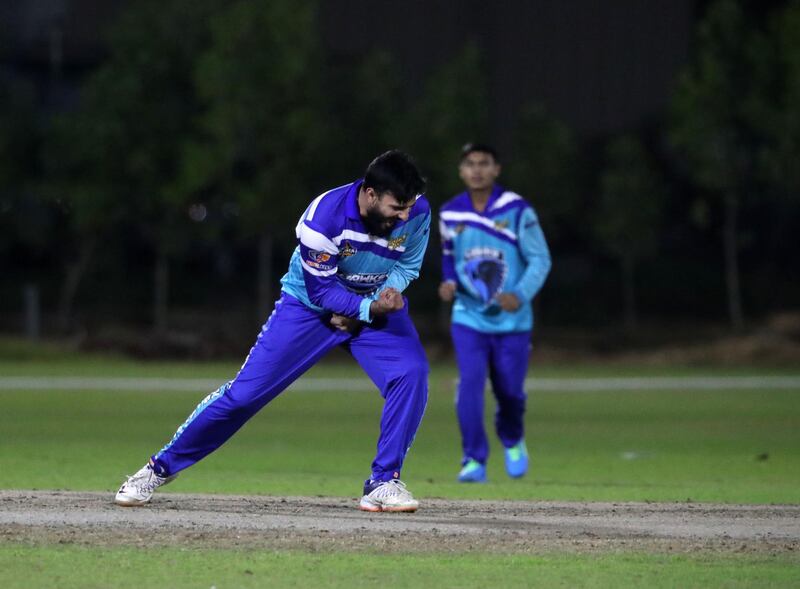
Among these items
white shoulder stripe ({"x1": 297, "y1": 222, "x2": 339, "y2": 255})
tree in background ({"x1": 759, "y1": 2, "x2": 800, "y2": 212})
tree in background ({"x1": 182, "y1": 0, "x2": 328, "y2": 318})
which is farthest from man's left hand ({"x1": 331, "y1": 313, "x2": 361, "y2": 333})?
tree in background ({"x1": 759, "y1": 2, "x2": 800, "y2": 212})

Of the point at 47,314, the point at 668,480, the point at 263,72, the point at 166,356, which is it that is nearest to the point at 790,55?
the point at 263,72

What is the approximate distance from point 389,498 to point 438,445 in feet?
23.4

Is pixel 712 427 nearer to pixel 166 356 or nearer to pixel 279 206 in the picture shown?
pixel 166 356

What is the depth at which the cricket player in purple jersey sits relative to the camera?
8617 millimetres

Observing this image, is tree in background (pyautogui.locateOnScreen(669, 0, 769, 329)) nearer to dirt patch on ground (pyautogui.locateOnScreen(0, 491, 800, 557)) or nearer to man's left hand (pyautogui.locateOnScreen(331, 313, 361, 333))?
dirt patch on ground (pyautogui.locateOnScreen(0, 491, 800, 557))

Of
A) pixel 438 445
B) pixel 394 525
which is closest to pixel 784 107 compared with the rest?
pixel 438 445

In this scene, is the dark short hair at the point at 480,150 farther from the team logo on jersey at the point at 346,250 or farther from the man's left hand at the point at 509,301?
the team logo on jersey at the point at 346,250

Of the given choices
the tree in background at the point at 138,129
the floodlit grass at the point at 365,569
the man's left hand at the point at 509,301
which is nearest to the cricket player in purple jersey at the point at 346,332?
the floodlit grass at the point at 365,569

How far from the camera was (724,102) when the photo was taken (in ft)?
134

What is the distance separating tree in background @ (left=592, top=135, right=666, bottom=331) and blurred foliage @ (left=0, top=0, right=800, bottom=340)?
0.19 feet

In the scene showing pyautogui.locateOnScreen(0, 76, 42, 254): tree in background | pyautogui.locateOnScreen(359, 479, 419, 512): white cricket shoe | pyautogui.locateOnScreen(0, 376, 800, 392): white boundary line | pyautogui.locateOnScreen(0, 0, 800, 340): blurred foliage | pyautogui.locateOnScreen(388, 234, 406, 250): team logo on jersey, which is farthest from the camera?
pyautogui.locateOnScreen(0, 76, 42, 254): tree in background

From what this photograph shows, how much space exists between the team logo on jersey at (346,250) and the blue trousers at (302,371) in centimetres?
38

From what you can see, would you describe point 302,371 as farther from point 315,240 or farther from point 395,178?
point 395,178

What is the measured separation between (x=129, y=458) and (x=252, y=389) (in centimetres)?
554
